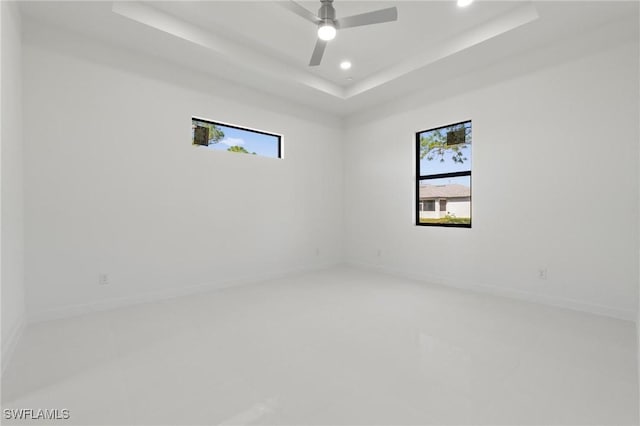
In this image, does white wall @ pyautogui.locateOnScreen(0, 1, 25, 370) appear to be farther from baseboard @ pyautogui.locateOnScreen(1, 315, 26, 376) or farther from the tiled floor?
the tiled floor

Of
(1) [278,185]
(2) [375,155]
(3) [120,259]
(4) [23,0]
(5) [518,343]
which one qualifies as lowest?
(5) [518,343]

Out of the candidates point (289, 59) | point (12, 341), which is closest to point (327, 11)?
point (289, 59)

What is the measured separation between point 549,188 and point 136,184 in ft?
15.2

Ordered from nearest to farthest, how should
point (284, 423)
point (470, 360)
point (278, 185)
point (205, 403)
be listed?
point (284, 423) → point (205, 403) → point (470, 360) → point (278, 185)

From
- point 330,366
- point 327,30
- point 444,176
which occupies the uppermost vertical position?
point 327,30

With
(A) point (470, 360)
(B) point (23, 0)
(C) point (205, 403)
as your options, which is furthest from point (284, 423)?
(B) point (23, 0)

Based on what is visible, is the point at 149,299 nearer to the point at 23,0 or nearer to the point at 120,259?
the point at 120,259

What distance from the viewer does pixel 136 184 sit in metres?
3.42

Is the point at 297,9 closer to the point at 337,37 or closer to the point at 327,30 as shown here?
the point at 327,30

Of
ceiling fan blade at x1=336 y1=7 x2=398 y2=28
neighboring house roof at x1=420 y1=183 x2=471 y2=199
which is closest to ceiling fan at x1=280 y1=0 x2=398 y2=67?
ceiling fan blade at x1=336 y1=7 x2=398 y2=28

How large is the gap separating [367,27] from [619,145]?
2.80 meters

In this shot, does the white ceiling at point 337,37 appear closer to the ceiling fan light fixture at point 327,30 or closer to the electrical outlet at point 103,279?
the ceiling fan light fixture at point 327,30

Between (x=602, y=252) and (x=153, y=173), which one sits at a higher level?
(x=153, y=173)

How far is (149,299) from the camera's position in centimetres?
349
